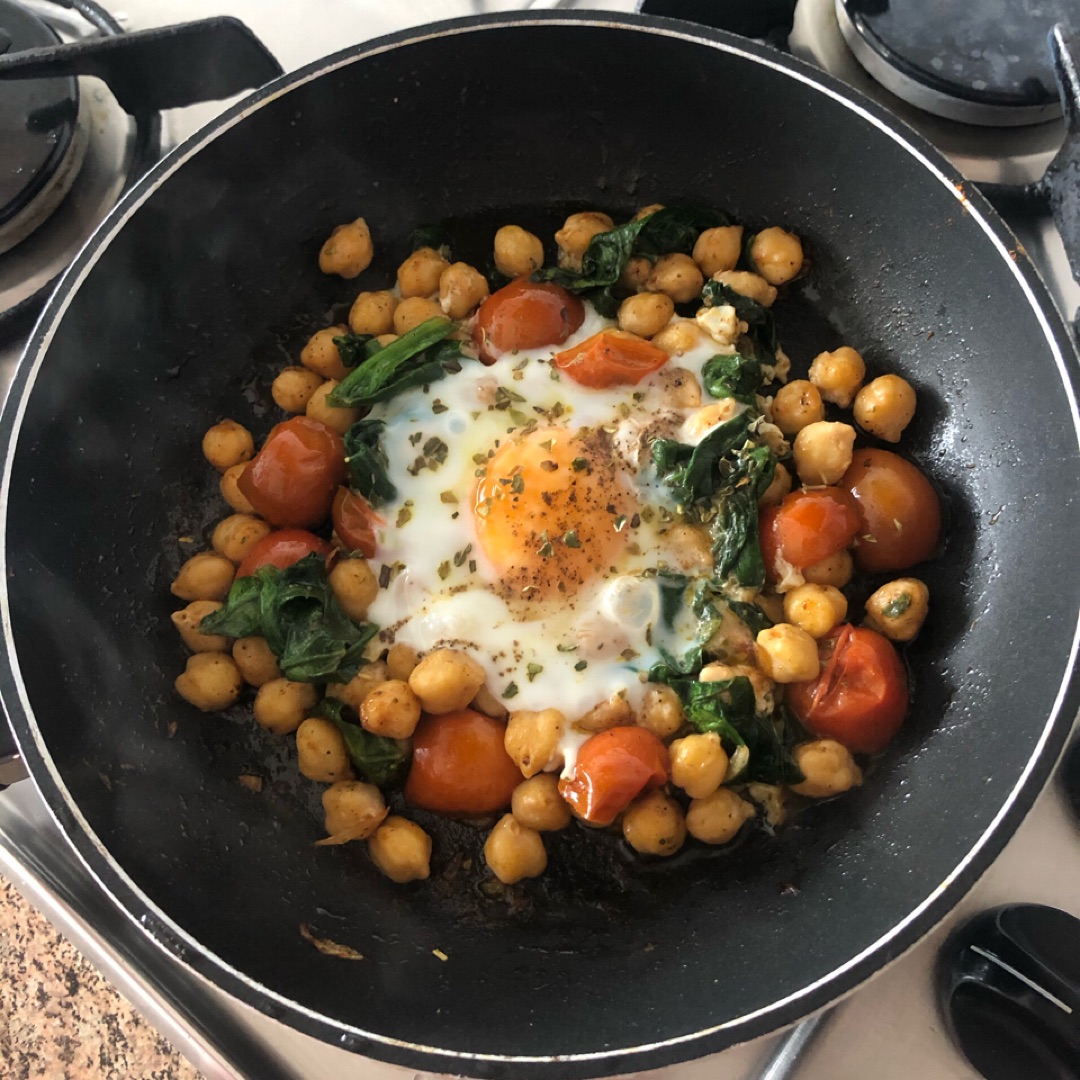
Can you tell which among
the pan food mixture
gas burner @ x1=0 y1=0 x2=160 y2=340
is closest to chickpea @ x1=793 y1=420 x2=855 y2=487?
the pan food mixture

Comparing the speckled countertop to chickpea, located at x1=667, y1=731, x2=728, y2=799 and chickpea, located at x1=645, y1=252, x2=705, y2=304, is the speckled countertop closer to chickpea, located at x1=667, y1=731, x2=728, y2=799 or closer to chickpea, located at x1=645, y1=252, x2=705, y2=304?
chickpea, located at x1=667, y1=731, x2=728, y2=799

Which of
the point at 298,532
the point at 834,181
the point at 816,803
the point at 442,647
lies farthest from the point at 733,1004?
the point at 834,181

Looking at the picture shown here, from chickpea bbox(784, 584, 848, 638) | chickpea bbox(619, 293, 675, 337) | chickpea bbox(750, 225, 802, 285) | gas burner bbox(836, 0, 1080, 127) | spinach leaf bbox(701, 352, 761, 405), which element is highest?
gas burner bbox(836, 0, 1080, 127)

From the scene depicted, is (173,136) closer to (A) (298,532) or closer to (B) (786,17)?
(A) (298,532)

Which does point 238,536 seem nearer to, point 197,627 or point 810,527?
point 197,627

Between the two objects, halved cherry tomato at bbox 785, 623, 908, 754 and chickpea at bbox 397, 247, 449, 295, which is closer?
halved cherry tomato at bbox 785, 623, 908, 754

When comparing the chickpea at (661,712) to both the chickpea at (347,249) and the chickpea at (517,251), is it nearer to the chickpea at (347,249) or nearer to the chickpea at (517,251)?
the chickpea at (517,251)

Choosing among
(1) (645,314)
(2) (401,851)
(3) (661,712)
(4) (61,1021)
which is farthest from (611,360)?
(4) (61,1021)
